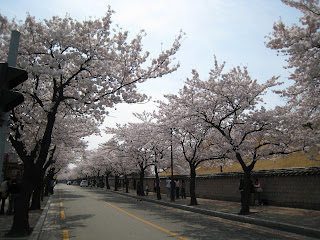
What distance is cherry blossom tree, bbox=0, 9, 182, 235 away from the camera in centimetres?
957

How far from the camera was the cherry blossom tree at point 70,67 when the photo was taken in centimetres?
957

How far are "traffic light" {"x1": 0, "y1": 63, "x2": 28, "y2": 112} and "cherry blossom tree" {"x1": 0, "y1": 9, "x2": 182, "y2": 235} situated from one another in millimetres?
4862

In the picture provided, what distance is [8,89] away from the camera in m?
4.12

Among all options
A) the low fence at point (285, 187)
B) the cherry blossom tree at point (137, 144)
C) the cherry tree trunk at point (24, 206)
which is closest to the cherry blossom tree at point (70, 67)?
the cherry tree trunk at point (24, 206)

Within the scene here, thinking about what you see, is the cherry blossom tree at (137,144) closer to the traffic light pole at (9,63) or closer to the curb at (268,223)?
the curb at (268,223)

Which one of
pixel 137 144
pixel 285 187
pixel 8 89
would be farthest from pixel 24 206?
pixel 137 144

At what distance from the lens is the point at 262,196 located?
61.3 ft

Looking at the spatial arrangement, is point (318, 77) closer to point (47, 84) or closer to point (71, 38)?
point (71, 38)

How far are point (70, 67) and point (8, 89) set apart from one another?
28.1 ft

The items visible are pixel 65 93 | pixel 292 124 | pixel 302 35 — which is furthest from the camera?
pixel 292 124

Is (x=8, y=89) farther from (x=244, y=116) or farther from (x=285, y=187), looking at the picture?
(x=285, y=187)

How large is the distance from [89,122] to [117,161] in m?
23.5

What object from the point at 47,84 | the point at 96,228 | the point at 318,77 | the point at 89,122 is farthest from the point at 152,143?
the point at 318,77

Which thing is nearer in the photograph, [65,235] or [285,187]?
[65,235]
